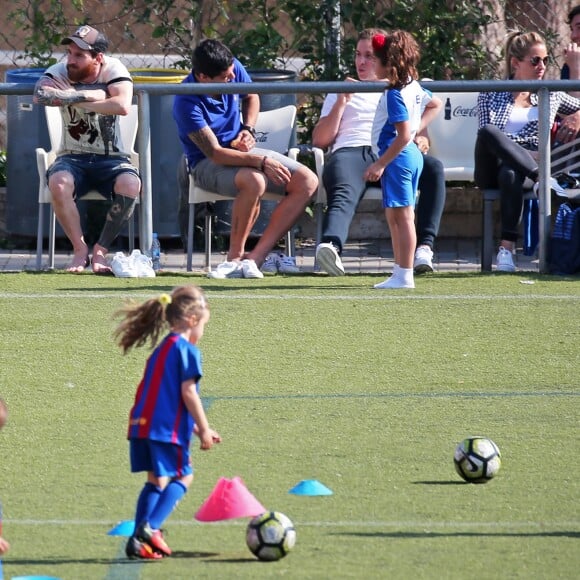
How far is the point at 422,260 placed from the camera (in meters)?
9.30

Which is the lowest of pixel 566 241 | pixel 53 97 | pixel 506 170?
pixel 566 241

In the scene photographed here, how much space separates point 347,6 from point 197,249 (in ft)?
8.64

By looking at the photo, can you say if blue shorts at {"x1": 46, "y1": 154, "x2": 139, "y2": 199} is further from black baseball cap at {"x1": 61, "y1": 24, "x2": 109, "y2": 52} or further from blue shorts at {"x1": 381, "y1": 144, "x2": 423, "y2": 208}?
blue shorts at {"x1": 381, "y1": 144, "x2": 423, "y2": 208}

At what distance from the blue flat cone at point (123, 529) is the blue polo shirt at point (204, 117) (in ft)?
16.7

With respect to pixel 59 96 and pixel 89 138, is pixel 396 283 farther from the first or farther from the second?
pixel 59 96

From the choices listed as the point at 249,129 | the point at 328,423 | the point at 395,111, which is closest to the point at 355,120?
the point at 249,129

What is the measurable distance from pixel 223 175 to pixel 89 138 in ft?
3.32

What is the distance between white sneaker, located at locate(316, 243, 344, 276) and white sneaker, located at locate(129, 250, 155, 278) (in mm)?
1145

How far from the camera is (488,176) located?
9.41 meters

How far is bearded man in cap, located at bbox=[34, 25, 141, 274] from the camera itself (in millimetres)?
9148

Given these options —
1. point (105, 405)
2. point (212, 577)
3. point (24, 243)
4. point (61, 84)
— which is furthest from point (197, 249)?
point (212, 577)

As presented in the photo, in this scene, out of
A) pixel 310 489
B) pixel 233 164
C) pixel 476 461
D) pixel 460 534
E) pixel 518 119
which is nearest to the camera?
pixel 460 534

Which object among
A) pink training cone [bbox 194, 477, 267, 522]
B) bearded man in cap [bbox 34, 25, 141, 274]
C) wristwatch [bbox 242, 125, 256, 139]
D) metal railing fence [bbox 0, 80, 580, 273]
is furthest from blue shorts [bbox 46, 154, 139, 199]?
pink training cone [bbox 194, 477, 267, 522]

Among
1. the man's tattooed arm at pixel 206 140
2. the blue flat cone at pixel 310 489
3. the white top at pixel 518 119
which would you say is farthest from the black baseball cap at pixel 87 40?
the blue flat cone at pixel 310 489
